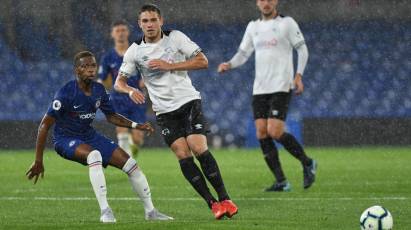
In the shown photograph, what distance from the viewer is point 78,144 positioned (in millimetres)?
8055

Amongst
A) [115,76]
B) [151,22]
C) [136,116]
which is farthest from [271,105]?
[136,116]

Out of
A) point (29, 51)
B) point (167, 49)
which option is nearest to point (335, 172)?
point (167, 49)

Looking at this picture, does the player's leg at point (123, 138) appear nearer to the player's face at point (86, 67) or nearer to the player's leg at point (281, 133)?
the player's leg at point (281, 133)

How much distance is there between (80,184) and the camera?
1229cm

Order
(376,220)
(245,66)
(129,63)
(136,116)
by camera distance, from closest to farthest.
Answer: (376,220)
(129,63)
(136,116)
(245,66)

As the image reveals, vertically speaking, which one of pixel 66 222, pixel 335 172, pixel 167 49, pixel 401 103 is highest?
pixel 167 49

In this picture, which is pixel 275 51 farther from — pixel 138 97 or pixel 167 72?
pixel 138 97

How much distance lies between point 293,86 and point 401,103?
39.5 ft

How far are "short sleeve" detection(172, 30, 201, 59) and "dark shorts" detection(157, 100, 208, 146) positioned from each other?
421mm

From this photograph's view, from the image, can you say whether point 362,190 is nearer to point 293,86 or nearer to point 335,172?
point 293,86

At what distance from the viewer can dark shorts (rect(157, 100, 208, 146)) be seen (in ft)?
26.8

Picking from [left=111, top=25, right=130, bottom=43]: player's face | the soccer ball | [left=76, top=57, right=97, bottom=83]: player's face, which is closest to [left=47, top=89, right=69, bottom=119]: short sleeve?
[left=76, top=57, right=97, bottom=83]: player's face

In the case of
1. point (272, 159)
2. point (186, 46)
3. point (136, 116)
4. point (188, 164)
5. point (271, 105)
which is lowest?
point (136, 116)

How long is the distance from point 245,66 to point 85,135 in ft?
50.6
